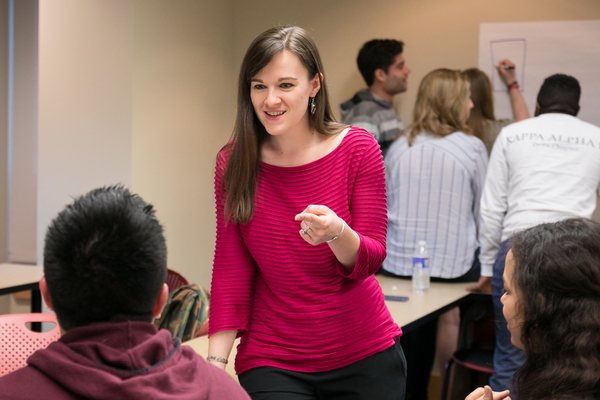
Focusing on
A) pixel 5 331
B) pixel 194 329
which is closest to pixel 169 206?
pixel 194 329

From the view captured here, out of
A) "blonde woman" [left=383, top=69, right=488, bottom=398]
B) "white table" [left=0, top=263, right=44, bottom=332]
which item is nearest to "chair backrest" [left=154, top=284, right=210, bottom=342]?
"white table" [left=0, top=263, right=44, bottom=332]

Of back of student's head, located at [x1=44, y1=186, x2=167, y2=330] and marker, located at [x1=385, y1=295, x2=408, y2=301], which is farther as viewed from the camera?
marker, located at [x1=385, y1=295, x2=408, y2=301]

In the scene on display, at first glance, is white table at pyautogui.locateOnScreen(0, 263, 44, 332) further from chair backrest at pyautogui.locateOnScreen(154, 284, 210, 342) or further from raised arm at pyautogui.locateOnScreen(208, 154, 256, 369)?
raised arm at pyautogui.locateOnScreen(208, 154, 256, 369)

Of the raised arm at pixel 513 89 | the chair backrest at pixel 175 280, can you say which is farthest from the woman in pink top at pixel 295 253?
the raised arm at pixel 513 89

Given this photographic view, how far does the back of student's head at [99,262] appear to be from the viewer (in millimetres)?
881

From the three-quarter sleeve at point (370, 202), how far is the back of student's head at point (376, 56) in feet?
8.52

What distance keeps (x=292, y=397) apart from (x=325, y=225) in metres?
0.44

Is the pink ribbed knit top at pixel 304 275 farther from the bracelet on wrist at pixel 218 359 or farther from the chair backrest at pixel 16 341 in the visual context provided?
the chair backrest at pixel 16 341

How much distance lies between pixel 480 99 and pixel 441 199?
0.93m

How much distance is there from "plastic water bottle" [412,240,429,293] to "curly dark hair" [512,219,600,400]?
6.39ft

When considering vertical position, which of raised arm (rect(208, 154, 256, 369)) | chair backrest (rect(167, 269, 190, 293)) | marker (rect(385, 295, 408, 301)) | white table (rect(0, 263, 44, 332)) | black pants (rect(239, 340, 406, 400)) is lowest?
white table (rect(0, 263, 44, 332))

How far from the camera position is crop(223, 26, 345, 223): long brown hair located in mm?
1479

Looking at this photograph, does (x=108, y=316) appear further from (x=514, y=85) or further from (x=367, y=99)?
(x=514, y=85)

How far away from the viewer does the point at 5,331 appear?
179 cm
